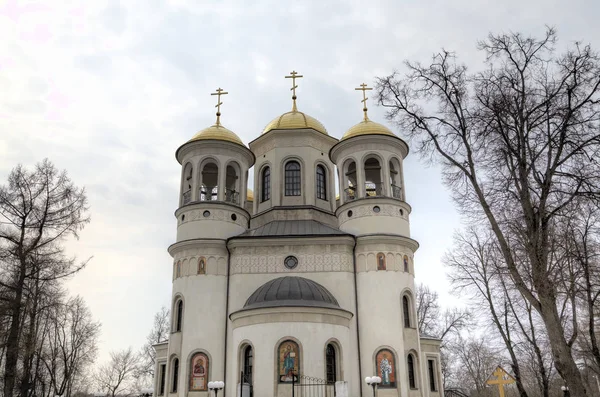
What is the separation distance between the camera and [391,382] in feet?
67.1

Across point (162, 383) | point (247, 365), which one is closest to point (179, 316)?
point (162, 383)

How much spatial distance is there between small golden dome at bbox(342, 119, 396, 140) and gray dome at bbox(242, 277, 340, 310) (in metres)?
7.61

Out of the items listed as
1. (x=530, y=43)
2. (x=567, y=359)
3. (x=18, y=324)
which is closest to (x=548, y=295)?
(x=567, y=359)

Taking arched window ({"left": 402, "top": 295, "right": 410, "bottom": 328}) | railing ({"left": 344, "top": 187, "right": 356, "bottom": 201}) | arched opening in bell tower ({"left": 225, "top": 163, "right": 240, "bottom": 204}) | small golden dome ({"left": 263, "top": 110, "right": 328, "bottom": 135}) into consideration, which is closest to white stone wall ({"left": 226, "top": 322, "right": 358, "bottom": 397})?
arched window ({"left": 402, "top": 295, "right": 410, "bottom": 328})

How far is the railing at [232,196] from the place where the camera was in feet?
81.2

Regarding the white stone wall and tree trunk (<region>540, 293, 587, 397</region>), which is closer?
tree trunk (<region>540, 293, 587, 397</region>)

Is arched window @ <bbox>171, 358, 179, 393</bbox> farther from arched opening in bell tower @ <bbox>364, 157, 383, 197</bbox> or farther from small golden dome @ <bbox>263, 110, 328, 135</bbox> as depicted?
small golden dome @ <bbox>263, 110, 328, 135</bbox>

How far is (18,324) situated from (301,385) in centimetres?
931

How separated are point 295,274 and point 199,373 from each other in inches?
215

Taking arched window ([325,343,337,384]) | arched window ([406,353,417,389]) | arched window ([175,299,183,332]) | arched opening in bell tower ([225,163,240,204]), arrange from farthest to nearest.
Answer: arched opening in bell tower ([225,163,240,204]) < arched window ([175,299,183,332]) < arched window ([406,353,417,389]) < arched window ([325,343,337,384])

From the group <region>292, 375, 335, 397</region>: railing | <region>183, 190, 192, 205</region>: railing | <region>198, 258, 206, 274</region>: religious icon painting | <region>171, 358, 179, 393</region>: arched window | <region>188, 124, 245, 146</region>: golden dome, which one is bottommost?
<region>292, 375, 335, 397</region>: railing

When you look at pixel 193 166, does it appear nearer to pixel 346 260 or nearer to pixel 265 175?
pixel 265 175

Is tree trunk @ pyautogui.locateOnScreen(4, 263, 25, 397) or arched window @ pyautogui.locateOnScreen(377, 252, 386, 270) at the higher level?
arched window @ pyautogui.locateOnScreen(377, 252, 386, 270)

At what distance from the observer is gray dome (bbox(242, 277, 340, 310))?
1956 centimetres
